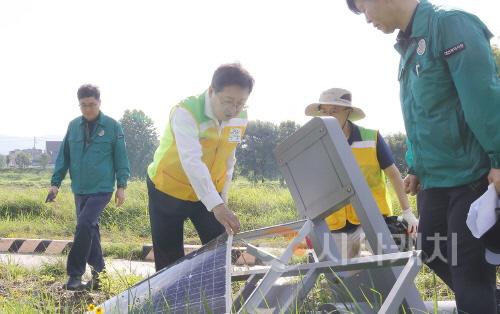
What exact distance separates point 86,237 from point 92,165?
0.67m

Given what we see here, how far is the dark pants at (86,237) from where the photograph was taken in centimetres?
471

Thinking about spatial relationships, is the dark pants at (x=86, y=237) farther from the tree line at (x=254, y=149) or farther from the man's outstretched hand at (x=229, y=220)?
the tree line at (x=254, y=149)

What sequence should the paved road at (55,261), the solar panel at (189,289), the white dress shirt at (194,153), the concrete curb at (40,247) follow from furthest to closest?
the concrete curb at (40,247) → the paved road at (55,261) → the white dress shirt at (194,153) → the solar panel at (189,289)

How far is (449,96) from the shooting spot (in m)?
2.06

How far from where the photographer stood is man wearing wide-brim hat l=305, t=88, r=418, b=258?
141 inches

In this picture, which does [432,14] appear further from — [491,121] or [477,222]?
[477,222]

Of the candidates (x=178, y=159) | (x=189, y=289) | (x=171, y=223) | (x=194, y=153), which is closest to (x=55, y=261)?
(x=171, y=223)

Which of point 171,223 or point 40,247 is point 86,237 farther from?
point 40,247

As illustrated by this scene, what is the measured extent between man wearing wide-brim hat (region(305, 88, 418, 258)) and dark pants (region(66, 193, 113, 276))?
2.25m

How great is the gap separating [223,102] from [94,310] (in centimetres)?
138

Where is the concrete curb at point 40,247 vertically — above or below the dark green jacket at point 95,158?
below

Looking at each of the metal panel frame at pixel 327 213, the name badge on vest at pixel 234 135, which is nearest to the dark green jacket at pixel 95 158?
the name badge on vest at pixel 234 135

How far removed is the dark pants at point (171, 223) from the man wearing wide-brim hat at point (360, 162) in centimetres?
80

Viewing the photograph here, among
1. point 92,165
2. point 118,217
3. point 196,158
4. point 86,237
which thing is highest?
point 196,158
